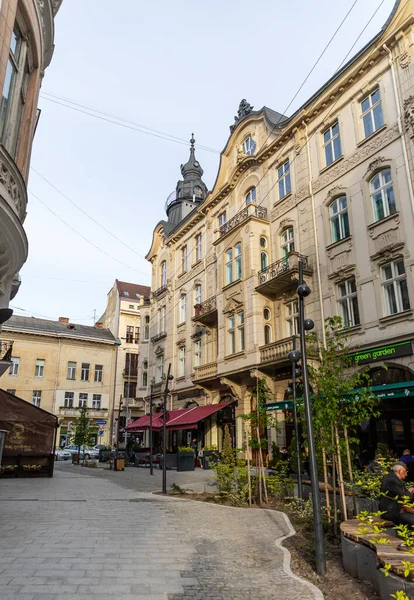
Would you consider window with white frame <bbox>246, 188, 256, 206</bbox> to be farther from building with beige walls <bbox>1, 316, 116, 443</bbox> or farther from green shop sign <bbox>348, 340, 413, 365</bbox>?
building with beige walls <bbox>1, 316, 116, 443</bbox>

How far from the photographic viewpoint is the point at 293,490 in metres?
11.7

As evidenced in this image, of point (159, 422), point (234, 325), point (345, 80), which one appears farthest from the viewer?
point (159, 422)

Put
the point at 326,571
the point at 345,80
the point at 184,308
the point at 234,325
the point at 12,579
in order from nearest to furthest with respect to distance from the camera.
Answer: the point at 12,579 → the point at 326,571 → the point at 345,80 → the point at 234,325 → the point at 184,308

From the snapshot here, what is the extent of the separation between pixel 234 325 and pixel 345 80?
1263 centimetres

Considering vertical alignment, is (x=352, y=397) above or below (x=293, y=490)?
above

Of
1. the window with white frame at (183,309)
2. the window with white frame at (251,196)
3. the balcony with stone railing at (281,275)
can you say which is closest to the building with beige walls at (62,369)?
the window with white frame at (183,309)

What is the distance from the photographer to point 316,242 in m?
20.3

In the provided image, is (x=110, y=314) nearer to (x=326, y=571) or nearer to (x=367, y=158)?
(x=367, y=158)

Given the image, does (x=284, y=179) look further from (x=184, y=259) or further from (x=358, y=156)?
(x=184, y=259)

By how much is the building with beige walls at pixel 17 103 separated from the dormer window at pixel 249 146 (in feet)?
51.5

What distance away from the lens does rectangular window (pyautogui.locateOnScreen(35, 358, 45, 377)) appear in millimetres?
48781

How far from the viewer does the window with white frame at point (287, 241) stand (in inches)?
881

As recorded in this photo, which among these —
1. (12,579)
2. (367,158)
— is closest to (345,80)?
(367,158)

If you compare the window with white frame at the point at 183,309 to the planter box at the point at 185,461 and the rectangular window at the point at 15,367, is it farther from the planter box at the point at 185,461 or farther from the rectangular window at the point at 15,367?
the rectangular window at the point at 15,367
